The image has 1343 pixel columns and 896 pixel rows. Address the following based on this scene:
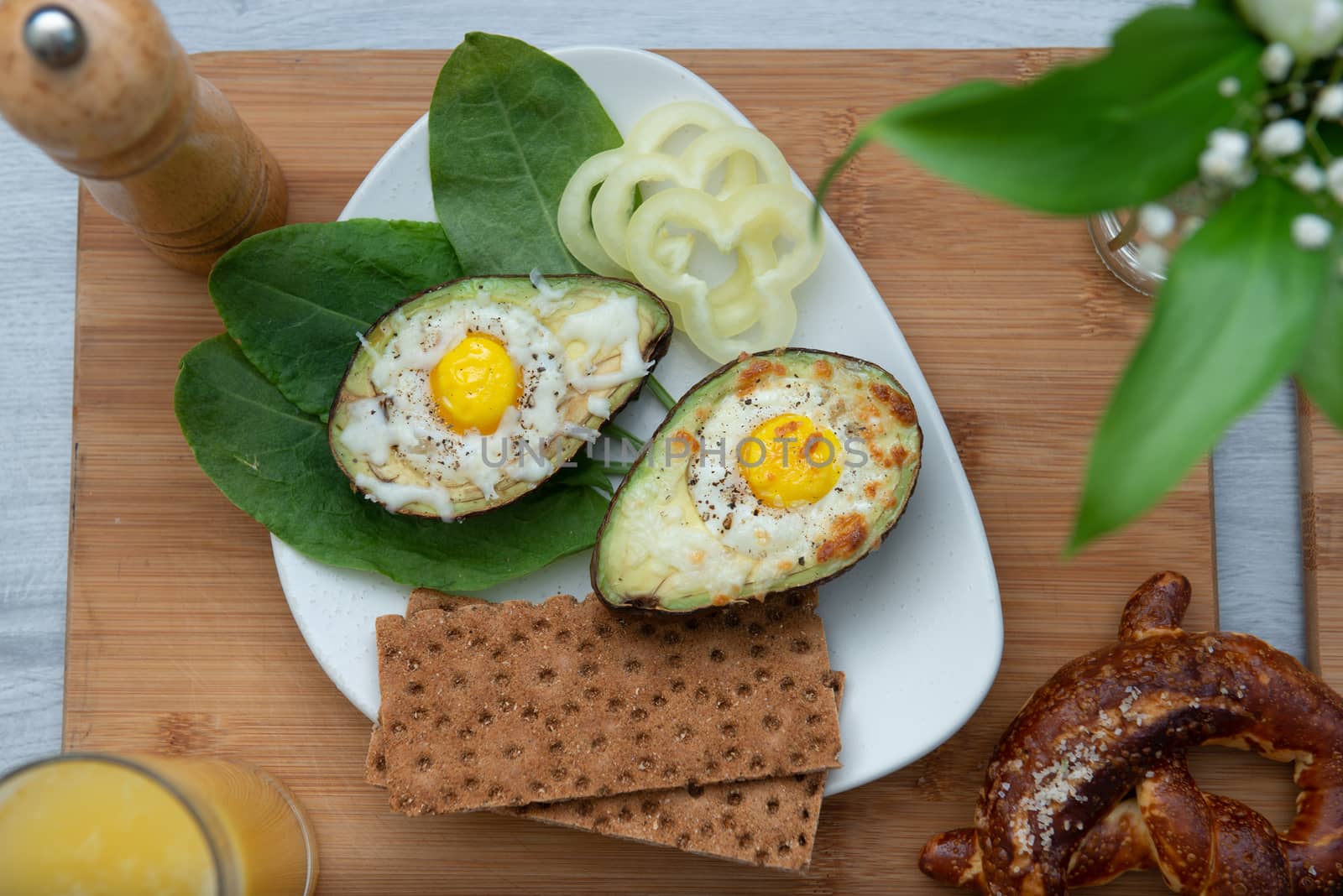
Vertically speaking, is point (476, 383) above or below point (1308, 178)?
below

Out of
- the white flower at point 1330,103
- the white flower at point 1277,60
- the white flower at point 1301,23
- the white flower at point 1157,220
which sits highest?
the white flower at point 1301,23

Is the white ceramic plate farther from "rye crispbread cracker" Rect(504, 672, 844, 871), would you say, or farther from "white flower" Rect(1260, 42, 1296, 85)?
"white flower" Rect(1260, 42, 1296, 85)

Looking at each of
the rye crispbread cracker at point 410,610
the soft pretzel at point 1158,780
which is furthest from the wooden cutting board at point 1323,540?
the rye crispbread cracker at point 410,610

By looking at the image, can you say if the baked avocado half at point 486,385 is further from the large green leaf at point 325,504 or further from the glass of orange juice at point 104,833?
the glass of orange juice at point 104,833

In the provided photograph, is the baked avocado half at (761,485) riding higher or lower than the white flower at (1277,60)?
lower

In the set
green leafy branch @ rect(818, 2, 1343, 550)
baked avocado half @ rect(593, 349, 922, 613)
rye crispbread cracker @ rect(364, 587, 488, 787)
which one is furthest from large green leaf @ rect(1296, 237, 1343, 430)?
rye crispbread cracker @ rect(364, 587, 488, 787)

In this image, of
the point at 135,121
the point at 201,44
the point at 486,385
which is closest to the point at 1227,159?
the point at 486,385

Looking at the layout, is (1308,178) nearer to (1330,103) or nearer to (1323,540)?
(1330,103)
